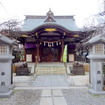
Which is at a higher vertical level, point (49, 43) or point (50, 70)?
point (49, 43)

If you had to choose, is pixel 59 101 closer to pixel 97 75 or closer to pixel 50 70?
pixel 97 75

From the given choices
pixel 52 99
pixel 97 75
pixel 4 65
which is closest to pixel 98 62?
pixel 97 75

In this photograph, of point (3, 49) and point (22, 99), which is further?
point (3, 49)

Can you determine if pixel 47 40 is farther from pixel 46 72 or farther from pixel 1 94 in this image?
pixel 1 94

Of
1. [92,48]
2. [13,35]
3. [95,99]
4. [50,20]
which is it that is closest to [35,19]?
[50,20]

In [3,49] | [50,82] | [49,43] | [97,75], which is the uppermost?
[49,43]

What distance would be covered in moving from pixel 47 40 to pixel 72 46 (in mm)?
3416

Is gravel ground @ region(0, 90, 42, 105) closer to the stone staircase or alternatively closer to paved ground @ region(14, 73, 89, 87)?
paved ground @ region(14, 73, 89, 87)

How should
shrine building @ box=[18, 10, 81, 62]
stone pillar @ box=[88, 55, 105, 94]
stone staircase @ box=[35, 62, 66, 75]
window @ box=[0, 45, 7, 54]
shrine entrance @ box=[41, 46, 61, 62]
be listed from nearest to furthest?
stone pillar @ box=[88, 55, 105, 94] → window @ box=[0, 45, 7, 54] → stone staircase @ box=[35, 62, 66, 75] → shrine building @ box=[18, 10, 81, 62] → shrine entrance @ box=[41, 46, 61, 62]

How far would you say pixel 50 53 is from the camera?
17.6m

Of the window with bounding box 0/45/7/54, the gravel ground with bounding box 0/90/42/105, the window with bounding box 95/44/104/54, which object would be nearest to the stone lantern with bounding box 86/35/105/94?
the window with bounding box 95/44/104/54

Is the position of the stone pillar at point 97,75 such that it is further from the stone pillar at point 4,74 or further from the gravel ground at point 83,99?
the stone pillar at point 4,74

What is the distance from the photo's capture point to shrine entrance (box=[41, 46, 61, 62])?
57.6 ft

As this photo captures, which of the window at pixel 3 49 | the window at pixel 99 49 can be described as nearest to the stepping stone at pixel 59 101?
the window at pixel 99 49
